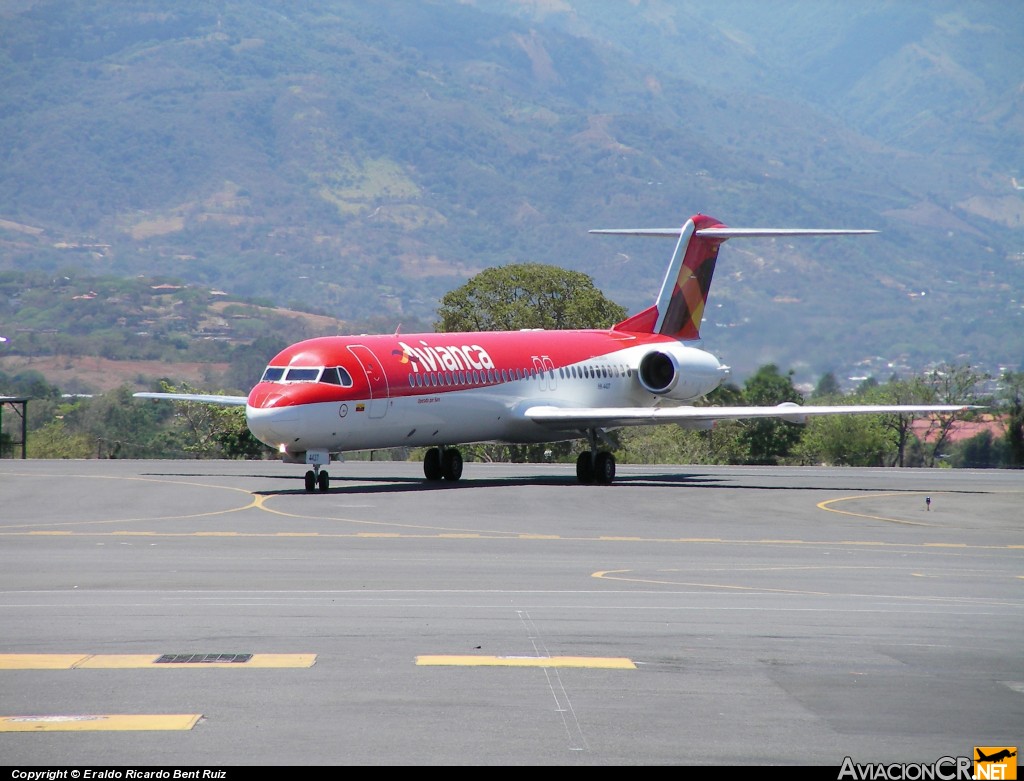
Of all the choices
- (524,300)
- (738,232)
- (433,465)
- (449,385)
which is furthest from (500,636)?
(524,300)

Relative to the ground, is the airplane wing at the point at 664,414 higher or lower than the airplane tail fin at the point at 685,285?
lower

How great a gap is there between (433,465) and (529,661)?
2712 centimetres

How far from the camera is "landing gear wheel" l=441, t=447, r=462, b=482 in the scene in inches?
1631

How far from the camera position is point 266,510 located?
31.6m

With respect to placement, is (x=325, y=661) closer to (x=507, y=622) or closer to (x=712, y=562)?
(x=507, y=622)

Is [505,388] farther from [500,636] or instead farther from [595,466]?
[500,636]

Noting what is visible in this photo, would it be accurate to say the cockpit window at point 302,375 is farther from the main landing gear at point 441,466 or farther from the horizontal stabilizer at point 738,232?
the horizontal stabilizer at point 738,232

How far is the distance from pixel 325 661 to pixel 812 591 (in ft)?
27.1

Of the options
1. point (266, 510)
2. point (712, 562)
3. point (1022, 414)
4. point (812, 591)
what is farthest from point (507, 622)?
point (1022, 414)

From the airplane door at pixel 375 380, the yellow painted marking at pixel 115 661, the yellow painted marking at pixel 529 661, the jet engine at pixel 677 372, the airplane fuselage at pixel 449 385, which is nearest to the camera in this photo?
the yellow painted marking at pixel 115 661

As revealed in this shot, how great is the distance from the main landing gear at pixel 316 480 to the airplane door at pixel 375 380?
6.48ft

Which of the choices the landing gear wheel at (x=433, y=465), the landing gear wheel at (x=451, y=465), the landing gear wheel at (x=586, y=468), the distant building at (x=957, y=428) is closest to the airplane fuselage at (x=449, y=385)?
the landing gear wheel at (x=586, y=468)

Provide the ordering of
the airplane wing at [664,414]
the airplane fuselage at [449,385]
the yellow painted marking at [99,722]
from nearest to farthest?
the yellow painted marking at [99,722], the airplane fuselage at [449,385], the airplane wing at [664,414]

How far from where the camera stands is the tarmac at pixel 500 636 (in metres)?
11.3
